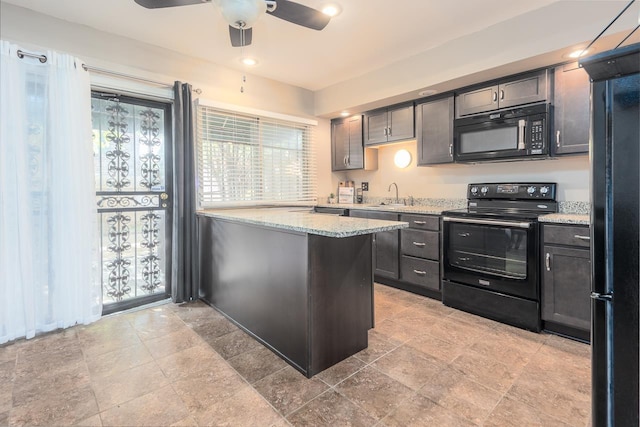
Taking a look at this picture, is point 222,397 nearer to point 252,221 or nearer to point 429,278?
point 252,221

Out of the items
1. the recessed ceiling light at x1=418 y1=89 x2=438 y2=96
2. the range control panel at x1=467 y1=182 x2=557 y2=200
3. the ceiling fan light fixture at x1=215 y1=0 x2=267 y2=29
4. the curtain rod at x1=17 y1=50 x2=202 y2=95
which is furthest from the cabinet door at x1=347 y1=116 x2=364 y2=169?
the ceiling fan light fixture at x1=215 y1=0 x2=267 y2=29

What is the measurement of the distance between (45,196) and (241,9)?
2145 mm

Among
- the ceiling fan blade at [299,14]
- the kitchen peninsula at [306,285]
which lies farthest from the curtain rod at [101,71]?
the ceiling fan blade at [299,14]

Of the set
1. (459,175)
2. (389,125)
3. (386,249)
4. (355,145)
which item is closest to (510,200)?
(459,175)

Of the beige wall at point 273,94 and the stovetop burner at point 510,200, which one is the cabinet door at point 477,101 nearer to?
the beige wall at point 273,94

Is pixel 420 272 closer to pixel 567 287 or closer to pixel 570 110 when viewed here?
pixel 567 287

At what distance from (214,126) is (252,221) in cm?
170

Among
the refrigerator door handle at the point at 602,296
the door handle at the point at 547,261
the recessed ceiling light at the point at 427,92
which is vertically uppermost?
the recessed ceiling light at the point at 427,92

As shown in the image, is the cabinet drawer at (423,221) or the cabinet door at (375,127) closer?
the cabinet drawer at (423,221)

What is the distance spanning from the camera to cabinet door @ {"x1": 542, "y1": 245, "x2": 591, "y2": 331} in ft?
7.54

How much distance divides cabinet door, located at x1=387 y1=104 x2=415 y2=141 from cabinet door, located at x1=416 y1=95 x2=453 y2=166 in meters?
0.09

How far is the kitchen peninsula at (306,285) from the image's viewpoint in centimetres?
193

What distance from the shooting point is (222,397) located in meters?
1.76

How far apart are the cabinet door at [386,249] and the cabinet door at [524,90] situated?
4.98 ft
